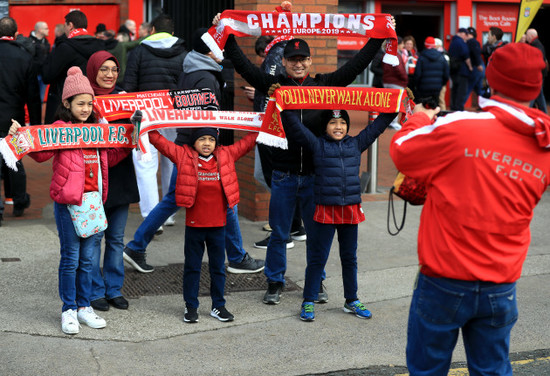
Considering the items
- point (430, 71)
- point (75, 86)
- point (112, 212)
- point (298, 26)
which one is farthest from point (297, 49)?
point (430, 71)

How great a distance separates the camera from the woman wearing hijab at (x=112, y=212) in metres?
5.78

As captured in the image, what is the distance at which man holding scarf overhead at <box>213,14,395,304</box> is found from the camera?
5965 millimetres

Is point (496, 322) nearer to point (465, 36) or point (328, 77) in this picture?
point (328, 77)

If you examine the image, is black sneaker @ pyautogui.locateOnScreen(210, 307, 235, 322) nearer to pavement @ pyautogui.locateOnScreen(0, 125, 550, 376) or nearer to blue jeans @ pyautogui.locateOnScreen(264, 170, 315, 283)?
pavement @ pyautogui.locateOnScreen(0, 125, 550, 376)

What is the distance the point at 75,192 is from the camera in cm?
530

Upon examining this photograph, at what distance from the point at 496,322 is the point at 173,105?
336 cm

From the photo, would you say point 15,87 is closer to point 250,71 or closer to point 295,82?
point 250,71

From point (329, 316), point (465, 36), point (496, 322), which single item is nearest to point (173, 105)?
point (329, 316)

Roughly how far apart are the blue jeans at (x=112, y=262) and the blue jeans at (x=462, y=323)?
2.90m

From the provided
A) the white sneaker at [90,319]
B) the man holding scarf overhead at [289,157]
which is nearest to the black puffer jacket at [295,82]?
the man holding scarf overhead at [289,157]

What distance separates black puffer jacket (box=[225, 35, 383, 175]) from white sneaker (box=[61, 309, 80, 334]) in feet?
5.97

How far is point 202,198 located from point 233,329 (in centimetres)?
93

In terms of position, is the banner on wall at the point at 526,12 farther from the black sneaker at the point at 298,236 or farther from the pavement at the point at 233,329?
the black sneaker at the point at 298,236

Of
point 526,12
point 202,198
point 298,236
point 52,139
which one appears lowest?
point 298,236
